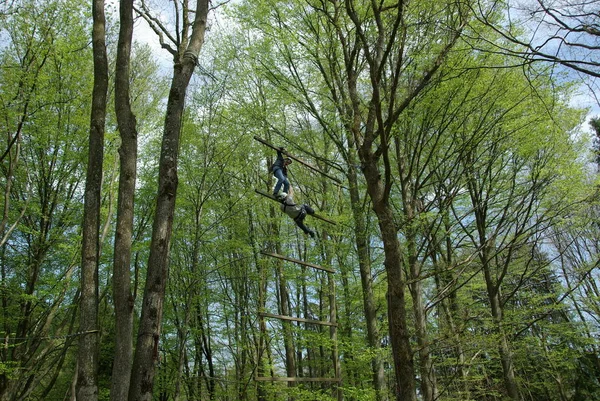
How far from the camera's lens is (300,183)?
554 inches

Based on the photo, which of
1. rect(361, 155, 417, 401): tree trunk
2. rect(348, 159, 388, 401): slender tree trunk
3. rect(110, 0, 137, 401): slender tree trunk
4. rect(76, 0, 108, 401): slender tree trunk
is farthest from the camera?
rect(348, 159, 388, 401): slender tree trunk

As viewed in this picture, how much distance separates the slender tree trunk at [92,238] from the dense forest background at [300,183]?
0.03m

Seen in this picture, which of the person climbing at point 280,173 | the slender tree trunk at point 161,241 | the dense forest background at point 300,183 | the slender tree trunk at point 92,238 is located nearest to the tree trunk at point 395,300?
the dense forest background at point 300,183

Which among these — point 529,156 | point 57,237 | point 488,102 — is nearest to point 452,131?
point 488,102

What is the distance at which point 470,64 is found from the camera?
758cm

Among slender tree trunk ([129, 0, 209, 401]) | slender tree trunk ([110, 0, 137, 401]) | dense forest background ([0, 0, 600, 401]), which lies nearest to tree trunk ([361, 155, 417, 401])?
dense forest background ([0, 0, 600, 401])

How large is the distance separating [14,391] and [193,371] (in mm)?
8882

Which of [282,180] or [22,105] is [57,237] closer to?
[22,105]

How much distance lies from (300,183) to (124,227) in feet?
33.4

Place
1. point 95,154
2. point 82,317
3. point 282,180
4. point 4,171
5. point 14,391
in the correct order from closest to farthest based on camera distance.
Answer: point 82,317 → point 95,154 → point 282,180 → point 14,391 → point 4,171

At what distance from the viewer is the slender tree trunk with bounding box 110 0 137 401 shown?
141 inches

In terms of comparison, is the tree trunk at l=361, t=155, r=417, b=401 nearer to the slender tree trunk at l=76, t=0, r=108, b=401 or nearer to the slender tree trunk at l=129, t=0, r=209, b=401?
the slender tree trunk at l=129, t=0, r=209, b=401

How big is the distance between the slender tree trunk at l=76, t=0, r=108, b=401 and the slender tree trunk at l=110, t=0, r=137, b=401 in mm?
251

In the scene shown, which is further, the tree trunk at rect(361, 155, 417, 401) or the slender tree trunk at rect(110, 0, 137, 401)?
the tree trunk at rect(361, 155, 417, 401)
